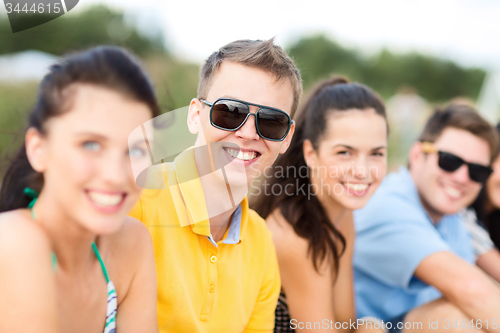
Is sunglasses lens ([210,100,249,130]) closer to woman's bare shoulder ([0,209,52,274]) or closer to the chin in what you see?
the chin

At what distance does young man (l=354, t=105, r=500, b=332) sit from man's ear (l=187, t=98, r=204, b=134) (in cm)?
161

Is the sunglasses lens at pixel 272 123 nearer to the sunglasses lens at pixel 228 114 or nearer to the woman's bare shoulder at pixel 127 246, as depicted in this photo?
the sunglasses lens at pixel 228 114

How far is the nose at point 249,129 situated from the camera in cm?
159

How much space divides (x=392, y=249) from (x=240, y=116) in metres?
1.58

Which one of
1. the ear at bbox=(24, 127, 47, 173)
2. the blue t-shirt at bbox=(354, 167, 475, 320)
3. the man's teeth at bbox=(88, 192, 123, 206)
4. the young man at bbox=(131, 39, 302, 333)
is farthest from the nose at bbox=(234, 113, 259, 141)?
the blue t-shirt at bbox=(354, 167, 475, 320)

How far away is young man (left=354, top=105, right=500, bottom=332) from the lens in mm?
2309

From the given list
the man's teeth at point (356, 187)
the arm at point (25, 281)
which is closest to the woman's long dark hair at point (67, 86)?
the arm at point (25, 281)

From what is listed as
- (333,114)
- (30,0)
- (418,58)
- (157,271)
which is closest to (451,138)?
(333,114)

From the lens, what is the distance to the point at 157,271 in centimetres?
160

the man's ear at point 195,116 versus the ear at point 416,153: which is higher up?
the man's ear at point 195,116

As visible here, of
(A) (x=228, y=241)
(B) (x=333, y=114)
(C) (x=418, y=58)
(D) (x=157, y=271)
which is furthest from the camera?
(C) (x=418, y=58)

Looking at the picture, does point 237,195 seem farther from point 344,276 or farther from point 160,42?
point 160,42

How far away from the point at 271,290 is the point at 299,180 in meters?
0.77

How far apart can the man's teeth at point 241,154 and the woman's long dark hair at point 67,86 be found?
1.70ft
